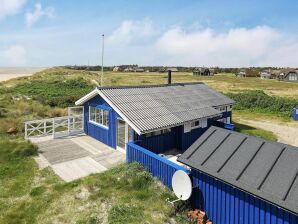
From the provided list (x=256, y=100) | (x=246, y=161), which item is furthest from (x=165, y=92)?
(x=256, y=100)

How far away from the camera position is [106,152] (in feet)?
53.9

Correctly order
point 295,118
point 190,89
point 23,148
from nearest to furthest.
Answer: point 23,148 → point 190,89 → point 295,118

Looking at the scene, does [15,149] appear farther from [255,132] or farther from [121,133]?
[255,132]

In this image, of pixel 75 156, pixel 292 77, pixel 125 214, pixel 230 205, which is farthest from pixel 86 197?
pixel 292 77

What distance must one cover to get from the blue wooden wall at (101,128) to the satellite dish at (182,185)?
730cm

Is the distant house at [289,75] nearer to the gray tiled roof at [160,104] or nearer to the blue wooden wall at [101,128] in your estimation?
the gray tiled roof at [160,104]

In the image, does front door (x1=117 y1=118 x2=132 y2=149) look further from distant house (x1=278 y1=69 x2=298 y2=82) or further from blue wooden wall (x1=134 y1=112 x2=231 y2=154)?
distant house (x1=278 y1=69 x2=298 y2=82)

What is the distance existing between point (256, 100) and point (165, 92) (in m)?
22.7

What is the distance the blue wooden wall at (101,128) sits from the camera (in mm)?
16906

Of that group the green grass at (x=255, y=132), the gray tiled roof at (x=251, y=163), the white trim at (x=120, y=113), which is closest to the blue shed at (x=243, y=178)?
the gray tiled roof at (x=251, y=163)

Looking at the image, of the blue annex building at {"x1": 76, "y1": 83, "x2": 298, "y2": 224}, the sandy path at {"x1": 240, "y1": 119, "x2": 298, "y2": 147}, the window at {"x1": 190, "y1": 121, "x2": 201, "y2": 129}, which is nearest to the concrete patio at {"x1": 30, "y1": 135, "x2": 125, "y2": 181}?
the blue annex building at {"x1": 76, "y1": 83, "x2": 298, "y2": 224}

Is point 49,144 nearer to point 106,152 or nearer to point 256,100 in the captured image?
point 106,152

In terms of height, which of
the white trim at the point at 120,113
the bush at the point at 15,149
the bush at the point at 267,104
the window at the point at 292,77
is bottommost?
the bush at the point at 15,149

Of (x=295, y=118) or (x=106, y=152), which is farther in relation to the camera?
(x=295, y=118)
